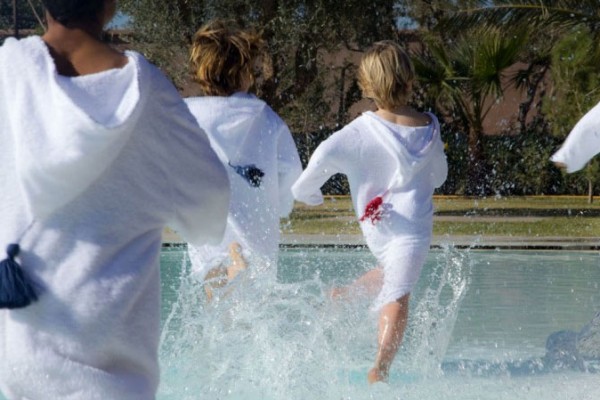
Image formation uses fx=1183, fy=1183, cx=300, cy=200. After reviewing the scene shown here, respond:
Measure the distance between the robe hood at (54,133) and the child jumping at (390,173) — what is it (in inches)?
117

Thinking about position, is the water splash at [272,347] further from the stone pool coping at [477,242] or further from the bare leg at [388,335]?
the stone pool coping at [477,242]

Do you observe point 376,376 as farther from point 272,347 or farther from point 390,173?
point 390,173

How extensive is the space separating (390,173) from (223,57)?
0.92m

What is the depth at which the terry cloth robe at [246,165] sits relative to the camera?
5.39 m

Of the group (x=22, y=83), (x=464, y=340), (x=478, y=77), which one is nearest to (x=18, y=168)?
(x=22, y=83)

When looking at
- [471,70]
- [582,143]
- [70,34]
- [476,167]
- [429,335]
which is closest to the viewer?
[70,34]

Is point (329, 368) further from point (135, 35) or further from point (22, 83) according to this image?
point (135, 35)

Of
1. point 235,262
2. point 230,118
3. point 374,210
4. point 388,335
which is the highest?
point 230,118

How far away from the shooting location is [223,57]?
5.23 metres

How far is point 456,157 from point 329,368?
1681 cm

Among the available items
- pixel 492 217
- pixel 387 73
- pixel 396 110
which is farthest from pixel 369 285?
pixel 492 217

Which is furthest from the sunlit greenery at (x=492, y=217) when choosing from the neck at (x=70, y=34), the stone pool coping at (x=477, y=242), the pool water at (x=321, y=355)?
the neck at (x=70, y=34)

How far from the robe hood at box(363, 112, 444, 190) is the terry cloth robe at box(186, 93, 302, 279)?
1.47 feet

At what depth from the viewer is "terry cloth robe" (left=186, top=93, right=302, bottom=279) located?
5.39 metres
